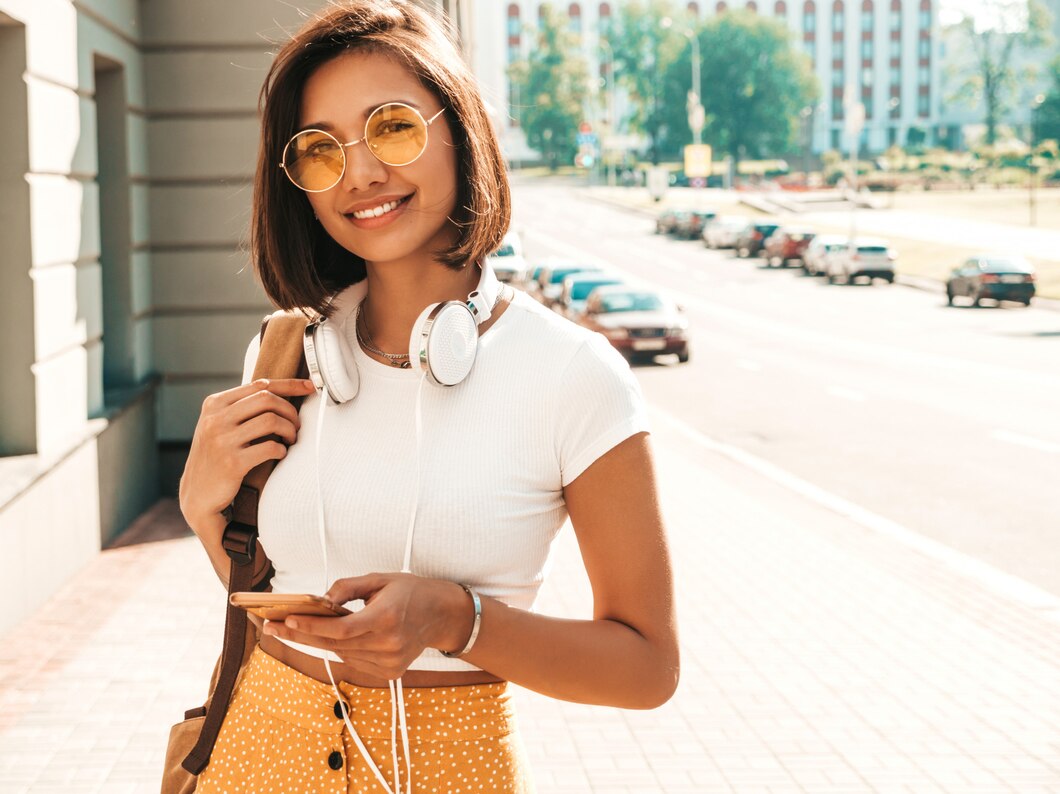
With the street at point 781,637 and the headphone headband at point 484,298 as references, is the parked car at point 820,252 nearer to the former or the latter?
the street at point 781,637

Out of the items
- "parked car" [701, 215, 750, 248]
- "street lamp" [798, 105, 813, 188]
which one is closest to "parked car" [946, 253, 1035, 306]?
"parked car" [701, 215, 750, 248]

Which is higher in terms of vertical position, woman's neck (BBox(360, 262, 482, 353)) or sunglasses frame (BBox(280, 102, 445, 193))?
sunglasses frame (BBox(280, 102, 445, 193))

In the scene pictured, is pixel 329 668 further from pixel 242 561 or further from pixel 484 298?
pixel 484 298

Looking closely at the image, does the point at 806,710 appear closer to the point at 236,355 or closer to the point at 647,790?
the point at 647,790

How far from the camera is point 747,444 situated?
53.4 feet

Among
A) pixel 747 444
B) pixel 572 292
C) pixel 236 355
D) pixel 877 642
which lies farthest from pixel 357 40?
pixel 572 292

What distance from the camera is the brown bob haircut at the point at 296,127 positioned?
6.93 ft

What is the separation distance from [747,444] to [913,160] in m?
92.0

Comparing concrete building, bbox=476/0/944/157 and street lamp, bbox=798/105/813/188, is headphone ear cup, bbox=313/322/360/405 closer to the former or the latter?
street lamp, bbox=798/105/813/188

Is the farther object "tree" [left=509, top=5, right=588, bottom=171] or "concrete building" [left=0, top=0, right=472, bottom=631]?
"tree" [left=509, top=5, right=588, bottom=171]

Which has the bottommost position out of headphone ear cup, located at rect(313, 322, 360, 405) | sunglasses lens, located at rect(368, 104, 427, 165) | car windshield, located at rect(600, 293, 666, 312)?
car windshield, located at rect(600, 293, 666, 312)

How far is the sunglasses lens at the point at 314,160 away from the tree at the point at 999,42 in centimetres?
12212

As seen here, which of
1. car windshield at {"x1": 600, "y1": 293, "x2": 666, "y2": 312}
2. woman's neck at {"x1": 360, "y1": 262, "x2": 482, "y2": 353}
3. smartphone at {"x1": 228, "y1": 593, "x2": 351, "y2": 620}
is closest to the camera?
smartphone at {"x1": 228, "y1": 593, "x2": 351, "y2": 620}

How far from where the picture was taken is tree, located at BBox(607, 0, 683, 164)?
12594cm
